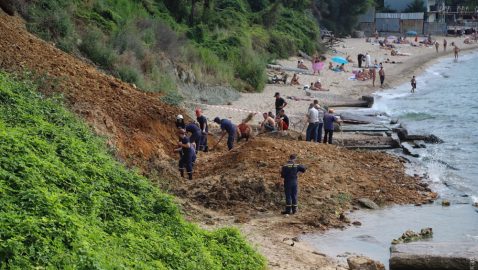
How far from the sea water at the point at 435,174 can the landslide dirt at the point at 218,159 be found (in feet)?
2.33

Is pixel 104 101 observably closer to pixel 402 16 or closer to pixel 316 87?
pixel 316 87

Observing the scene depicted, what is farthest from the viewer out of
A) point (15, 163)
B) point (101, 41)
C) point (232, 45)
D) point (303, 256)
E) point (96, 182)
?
point (232, 45)

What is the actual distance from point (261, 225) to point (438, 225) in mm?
4179

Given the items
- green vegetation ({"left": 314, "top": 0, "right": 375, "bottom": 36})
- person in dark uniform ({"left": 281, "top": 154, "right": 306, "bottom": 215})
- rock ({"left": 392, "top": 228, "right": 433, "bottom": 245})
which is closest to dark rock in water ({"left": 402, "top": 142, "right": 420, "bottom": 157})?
rock ({"left": 392, "top": 228, "right": 433, "bottom": 245})

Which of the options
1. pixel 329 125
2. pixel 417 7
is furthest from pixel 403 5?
pixel 329 125

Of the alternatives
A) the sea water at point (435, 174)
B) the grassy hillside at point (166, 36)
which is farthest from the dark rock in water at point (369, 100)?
the grassy hillside at point (166, 36)

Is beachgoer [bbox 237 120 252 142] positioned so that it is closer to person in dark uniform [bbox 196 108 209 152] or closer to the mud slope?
person in dark uniform [bbox 196 108 209 152]

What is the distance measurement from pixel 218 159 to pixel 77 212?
8.92 meters

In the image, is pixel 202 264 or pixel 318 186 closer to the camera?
pixel 202 264

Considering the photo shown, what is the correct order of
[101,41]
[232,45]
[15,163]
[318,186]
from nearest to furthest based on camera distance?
[15,163]
[318,186]
[101,41]
[232,45]

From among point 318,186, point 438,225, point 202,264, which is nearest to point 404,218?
point 438,225

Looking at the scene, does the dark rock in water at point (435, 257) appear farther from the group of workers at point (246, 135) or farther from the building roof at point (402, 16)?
the building roof at point (402, 16)

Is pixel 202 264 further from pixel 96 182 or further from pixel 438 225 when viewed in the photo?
pixel 438 225

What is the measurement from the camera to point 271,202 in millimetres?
15867
